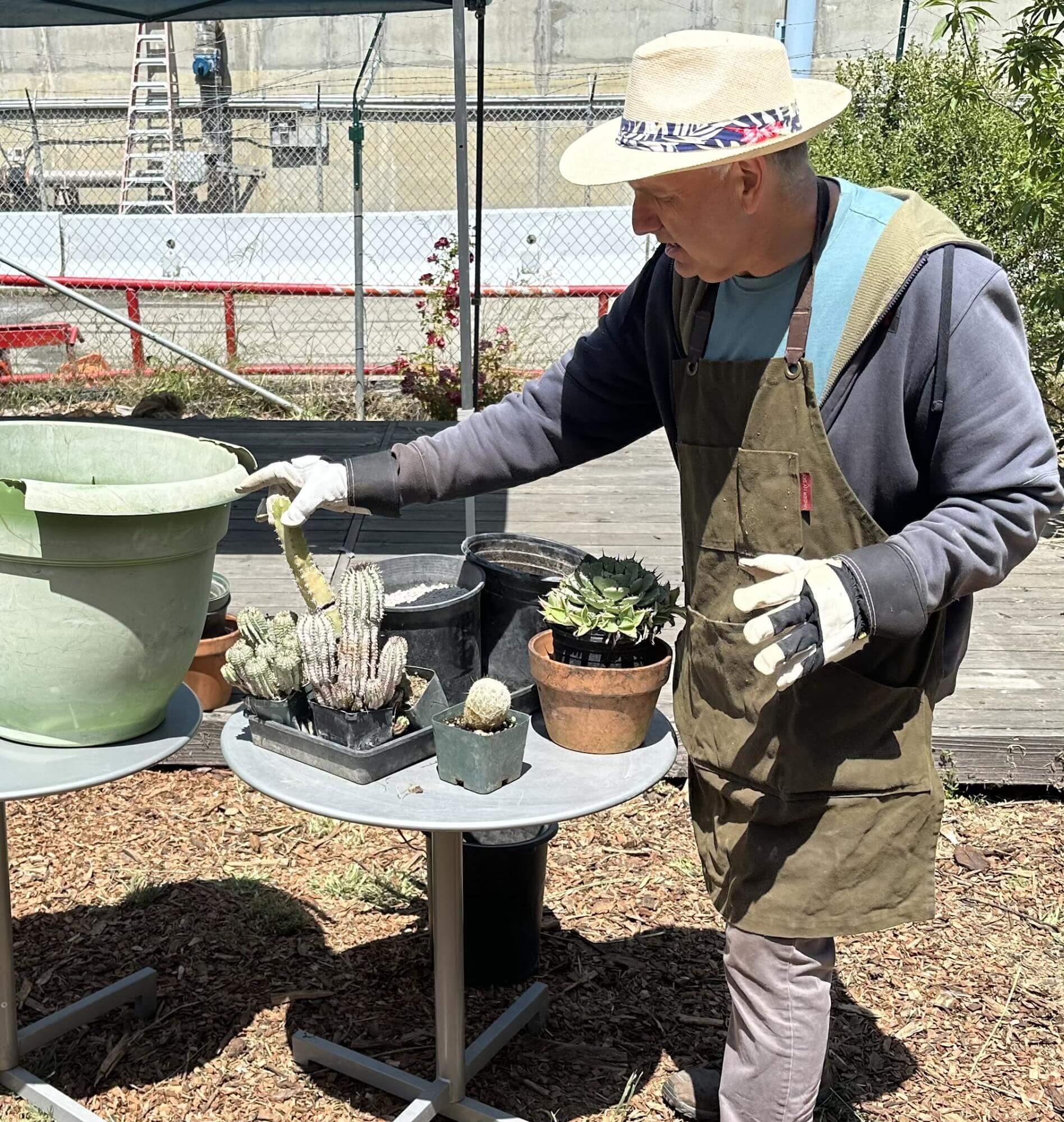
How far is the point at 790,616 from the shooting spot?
170 cm

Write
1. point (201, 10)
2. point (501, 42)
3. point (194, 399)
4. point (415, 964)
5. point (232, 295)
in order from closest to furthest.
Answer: point (415, 964) < point (201, 10) < point (194, 399) < point (232, 295) < point (501, 42)

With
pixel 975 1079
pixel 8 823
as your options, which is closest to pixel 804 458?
pixel 975 1079

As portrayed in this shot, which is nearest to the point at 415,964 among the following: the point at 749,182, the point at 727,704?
the point at 727,704

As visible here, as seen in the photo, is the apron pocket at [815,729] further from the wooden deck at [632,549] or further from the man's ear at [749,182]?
the wooden deck at [632,549]

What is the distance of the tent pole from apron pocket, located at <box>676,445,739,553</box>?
251 centimetres

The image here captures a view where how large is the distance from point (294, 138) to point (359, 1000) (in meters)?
16.6

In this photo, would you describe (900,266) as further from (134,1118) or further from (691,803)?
(134,1118)

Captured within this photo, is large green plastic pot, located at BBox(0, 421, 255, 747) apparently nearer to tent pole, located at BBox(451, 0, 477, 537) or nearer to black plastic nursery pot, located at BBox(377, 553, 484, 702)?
black plastic nursery pot, located at BBox(377, 553, 484, 702)

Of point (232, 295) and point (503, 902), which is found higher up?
point (232, 295)

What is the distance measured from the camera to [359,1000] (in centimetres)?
291

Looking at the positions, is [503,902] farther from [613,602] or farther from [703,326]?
[703,326]

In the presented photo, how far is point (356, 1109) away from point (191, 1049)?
41 centimetres

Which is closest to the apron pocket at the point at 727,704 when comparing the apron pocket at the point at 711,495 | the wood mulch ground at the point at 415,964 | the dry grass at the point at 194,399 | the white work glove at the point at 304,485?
the apron pocket at the point at 711,495

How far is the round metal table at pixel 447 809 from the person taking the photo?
6.33ft
